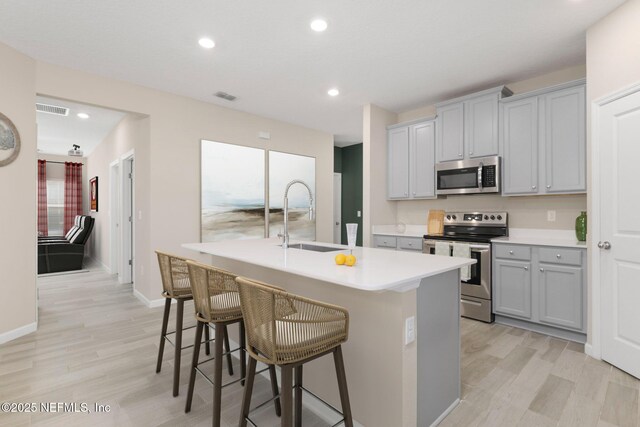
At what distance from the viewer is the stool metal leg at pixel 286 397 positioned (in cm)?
126

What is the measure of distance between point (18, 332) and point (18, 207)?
1206mm

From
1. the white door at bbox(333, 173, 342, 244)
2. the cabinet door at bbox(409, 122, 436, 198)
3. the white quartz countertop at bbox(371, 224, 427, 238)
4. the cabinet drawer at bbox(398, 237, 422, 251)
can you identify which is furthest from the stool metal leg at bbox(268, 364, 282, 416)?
the white door at bbox(333, 173, 342, 244)

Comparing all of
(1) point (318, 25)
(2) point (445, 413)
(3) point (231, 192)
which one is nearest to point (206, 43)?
(1) point (318, 25)

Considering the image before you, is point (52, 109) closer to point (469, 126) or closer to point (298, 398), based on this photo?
point (298, 398)

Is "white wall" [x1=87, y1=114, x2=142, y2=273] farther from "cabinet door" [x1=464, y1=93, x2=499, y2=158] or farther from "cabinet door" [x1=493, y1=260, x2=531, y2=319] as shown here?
"cabinet door" [x1=493, y1=260, x2=531, y2=319]

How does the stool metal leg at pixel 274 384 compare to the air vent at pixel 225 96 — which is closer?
the stool metal leg at pixel 274 384

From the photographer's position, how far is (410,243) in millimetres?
4227

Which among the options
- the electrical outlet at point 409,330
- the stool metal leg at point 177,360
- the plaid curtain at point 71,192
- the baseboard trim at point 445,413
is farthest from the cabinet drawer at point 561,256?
the plaid curtain at point 71,192

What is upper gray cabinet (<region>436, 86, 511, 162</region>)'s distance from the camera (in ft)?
12.0

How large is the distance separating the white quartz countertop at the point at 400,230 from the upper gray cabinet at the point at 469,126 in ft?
3.60

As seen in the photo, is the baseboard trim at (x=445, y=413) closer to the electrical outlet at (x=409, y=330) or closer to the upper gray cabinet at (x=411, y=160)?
the electrical outlet at (x=409, y=330)

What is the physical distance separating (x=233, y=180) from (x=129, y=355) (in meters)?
2.70

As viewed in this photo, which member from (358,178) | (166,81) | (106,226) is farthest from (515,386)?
(106,226)

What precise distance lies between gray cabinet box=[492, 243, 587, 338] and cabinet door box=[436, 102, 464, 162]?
128 centimetres
